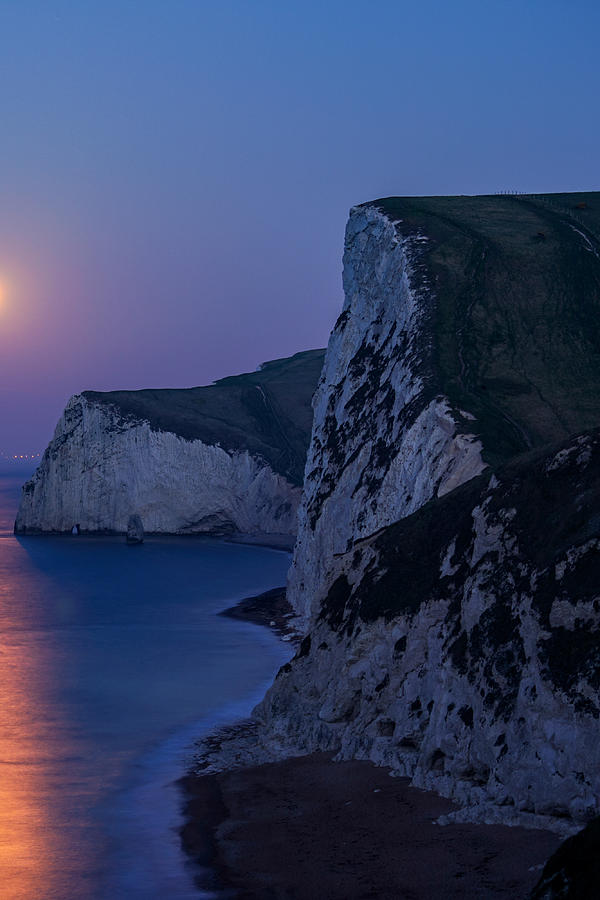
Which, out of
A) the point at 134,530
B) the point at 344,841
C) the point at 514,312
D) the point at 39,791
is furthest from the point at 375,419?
the point at 134,530

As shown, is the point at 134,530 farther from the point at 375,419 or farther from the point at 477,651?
the point at 477,651

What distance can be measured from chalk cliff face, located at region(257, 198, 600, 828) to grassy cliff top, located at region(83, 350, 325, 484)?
7002 cm

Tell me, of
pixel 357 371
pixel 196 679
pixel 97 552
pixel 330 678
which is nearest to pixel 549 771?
pixel 330 678

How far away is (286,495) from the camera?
144 m

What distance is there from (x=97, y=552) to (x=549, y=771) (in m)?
103

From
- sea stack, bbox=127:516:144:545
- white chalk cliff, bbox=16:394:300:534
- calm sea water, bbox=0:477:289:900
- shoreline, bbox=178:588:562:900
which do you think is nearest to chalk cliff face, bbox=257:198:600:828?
shoreline, bbox=178:588:562:900

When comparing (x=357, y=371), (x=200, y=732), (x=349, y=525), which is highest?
(x=357, y=371)

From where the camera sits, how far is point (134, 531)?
433ft

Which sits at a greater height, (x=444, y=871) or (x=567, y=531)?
(x=567, y=531)

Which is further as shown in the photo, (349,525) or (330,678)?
(349,525)

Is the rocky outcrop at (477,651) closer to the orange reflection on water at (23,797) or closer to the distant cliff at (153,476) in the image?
the orange reflection on water at (23,797)

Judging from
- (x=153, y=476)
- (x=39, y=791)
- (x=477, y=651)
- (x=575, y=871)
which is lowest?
(x=39, y=791)

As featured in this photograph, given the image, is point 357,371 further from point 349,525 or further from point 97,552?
point 97,552

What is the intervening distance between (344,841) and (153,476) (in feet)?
384
